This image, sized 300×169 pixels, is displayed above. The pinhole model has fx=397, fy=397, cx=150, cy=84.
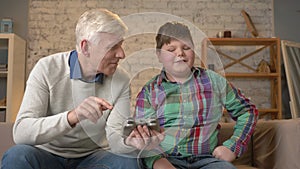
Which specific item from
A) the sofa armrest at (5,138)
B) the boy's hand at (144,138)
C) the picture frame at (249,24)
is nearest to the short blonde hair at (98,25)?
the boy's hand at (144,138)

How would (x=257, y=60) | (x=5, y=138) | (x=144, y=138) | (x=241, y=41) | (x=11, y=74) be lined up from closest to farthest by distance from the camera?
(x=144, y=138) < (x=5, y=138) < (x=11, y=74) < (x=241, y=41) < (x=257, y=60)

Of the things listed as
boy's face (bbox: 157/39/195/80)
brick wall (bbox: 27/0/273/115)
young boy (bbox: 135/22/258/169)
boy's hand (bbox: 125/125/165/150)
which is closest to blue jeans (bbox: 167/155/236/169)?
young boy (bbox: 135/22/258/169)

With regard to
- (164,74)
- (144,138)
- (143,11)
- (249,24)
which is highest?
(143,11)

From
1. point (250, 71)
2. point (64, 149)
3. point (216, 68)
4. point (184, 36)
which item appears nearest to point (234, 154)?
point (216, 68)

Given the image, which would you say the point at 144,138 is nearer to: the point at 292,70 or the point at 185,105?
the point at 185,105

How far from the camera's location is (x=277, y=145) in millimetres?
1722

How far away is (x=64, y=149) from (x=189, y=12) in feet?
10.1

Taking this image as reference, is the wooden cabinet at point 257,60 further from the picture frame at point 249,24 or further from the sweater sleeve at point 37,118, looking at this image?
the sweater sleeve at point 37,118

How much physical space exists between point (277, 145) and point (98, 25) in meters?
0.96

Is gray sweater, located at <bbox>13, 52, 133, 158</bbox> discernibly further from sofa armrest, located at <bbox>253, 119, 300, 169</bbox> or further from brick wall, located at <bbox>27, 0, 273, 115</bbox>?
brick wall, located at <bbox>27, 0, 273, 115</bbox>

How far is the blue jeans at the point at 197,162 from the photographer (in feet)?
4.35

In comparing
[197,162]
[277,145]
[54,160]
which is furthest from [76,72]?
[277,145]

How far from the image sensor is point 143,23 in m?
1.16

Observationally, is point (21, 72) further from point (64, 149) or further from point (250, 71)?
point (64, 149)
